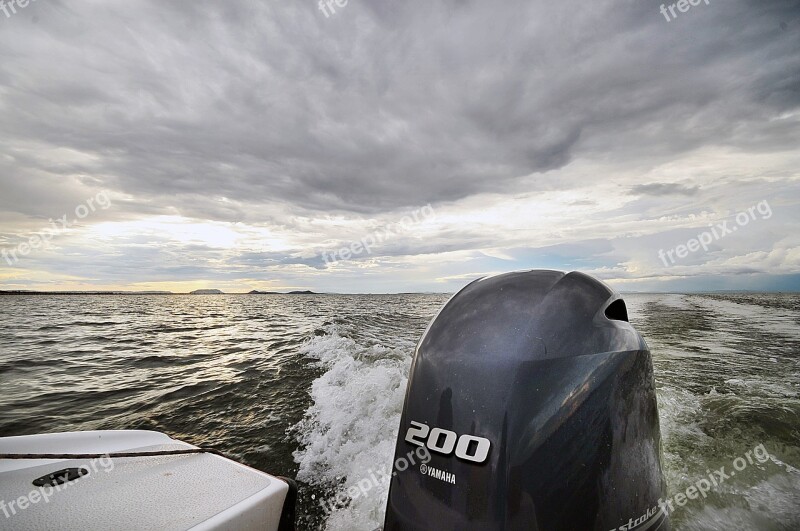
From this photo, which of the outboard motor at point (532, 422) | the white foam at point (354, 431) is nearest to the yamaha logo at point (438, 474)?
the outboard motor at point (532, 422)

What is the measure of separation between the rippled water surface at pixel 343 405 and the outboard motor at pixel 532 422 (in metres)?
1.17

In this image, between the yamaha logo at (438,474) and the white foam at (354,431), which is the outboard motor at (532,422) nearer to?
the yamaha logo at (438,474)

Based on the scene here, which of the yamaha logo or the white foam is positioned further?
the white foam

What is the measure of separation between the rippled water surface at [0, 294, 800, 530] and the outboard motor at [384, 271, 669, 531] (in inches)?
45.9

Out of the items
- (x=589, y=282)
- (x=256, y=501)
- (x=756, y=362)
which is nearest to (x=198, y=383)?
(x=256, y=501)

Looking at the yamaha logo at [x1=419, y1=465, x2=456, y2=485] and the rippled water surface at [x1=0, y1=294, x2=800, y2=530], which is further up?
the yamaha logo at [x1=419, y1=465, x2=456, y2=485]

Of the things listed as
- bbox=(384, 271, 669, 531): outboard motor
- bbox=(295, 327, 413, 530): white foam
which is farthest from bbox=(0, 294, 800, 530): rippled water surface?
bbox=(384, 271, 669, 531): outboard motor

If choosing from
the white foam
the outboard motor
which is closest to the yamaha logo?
the outboard motor

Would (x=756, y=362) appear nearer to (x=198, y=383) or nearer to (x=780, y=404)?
(x=780, y=404)

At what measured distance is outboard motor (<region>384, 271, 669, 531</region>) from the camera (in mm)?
1305

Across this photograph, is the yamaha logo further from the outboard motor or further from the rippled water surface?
the rippled water surface

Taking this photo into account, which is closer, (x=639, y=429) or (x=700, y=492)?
(x=639, y=429)

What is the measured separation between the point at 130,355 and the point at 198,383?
4263 millimetres

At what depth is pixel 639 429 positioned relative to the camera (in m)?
1.58
